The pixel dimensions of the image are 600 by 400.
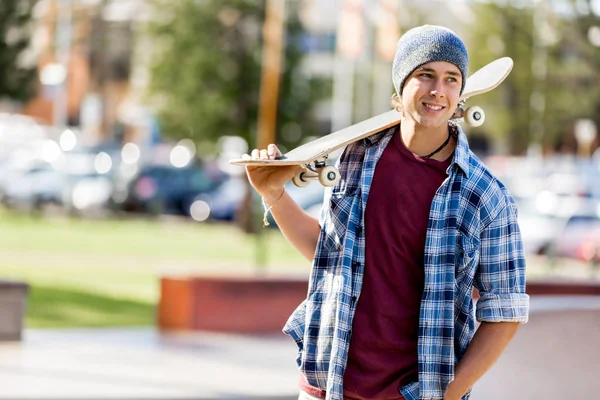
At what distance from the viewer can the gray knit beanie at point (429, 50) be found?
300 cm

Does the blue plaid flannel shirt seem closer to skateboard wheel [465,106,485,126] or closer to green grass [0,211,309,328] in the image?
skateboard wheel [465,106,485,126]

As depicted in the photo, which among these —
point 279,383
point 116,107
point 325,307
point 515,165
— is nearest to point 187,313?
point 279,383

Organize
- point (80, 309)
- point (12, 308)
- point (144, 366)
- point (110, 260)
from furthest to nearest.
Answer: point (110, 260) → point (80, 309) → point (12, 308) → point (144, 366)

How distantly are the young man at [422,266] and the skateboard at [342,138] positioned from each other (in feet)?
0.25

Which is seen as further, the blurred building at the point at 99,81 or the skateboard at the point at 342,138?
the blurred building at the point at 99,81

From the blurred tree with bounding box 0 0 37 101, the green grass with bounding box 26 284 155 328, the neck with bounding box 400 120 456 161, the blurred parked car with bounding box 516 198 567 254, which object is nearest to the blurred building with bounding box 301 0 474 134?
the blurred parked car with bounding box 516 198 567 254

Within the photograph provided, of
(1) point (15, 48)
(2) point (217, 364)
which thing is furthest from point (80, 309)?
(1) point (15, 48)

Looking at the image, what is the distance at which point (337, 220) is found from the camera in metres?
3.13

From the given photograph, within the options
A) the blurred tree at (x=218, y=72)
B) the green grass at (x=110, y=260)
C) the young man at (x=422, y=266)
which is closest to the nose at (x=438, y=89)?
the young man at (x=422, y=266)

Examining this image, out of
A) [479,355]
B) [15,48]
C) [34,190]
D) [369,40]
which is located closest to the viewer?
[479,355]

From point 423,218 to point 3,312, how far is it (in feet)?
26.0

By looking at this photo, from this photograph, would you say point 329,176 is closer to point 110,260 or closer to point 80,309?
point 80,309

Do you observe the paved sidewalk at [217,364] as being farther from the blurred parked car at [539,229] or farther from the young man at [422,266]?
the blurred parked car at [539,229]

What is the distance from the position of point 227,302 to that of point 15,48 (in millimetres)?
7601
